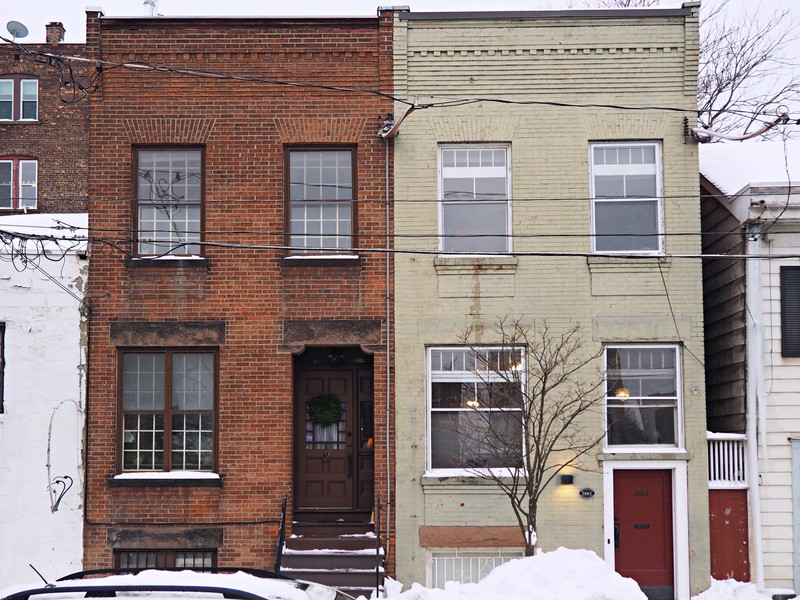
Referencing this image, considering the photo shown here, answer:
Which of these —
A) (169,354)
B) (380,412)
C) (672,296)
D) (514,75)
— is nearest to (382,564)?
(380,412)

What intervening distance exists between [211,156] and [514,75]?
4.74m

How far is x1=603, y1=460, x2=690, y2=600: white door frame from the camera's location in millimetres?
14023

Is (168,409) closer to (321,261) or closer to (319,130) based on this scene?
(321,261)

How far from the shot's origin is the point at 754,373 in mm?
14102

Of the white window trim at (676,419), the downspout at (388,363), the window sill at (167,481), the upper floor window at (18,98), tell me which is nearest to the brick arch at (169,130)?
the downspout at (388,363)

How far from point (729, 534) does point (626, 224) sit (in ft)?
15.6

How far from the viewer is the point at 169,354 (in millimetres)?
14711

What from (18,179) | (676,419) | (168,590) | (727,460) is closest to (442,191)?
(676,419)

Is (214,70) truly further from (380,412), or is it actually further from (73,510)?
(73,510)

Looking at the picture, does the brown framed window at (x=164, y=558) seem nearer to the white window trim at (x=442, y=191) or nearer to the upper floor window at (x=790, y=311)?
the white window trim at (x=442, y=191)

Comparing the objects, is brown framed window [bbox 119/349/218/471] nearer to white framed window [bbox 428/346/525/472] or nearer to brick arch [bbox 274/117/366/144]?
white framed window [bbox 428/346/525/472]

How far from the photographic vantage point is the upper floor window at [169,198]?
14.9 metres

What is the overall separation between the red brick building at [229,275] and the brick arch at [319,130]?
21 mm

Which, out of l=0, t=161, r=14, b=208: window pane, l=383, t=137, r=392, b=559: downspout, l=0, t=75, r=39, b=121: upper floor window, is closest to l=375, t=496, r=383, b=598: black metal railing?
l=383, t=137, r=392, b=559: downspout
